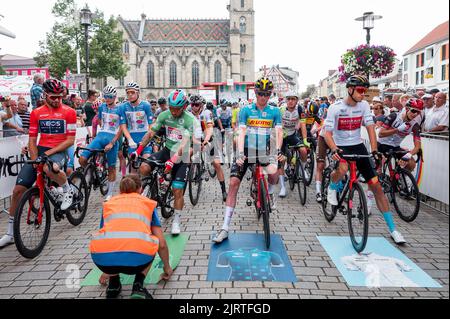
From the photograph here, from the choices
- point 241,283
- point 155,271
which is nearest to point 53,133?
point 155,271

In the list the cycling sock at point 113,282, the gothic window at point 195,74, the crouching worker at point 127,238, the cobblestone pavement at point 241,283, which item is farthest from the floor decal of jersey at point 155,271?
the gothic window at point 195,74

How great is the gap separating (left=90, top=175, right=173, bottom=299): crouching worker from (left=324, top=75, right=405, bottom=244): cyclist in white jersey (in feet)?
9.09

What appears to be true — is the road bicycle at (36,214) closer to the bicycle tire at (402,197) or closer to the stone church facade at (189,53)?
the bicycle tire at (402,197)

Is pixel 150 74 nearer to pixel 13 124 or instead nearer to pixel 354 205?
pixel 13 124

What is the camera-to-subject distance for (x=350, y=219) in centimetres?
546

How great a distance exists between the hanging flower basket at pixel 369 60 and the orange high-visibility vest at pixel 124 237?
28.6 ft

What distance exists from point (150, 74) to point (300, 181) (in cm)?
8928

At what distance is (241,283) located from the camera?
4133 mm

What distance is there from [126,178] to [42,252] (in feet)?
7.58

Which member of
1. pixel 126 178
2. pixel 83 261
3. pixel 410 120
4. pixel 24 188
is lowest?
pixel 83 261
